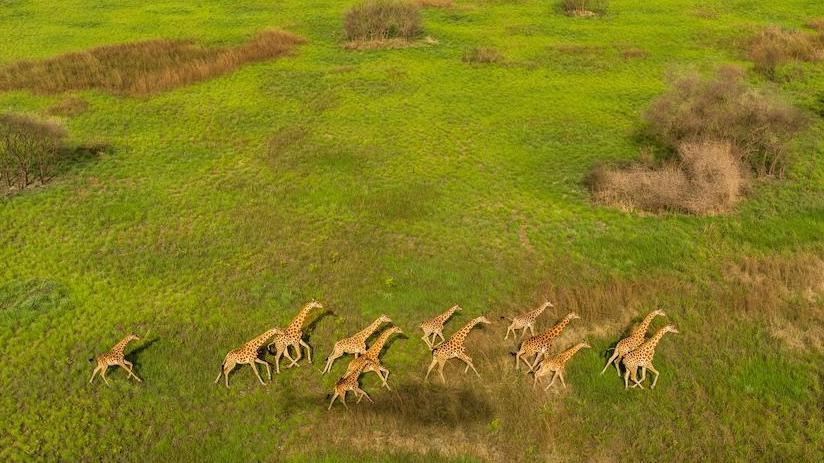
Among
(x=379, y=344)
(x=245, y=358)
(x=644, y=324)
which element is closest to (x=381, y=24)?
(x=379, y=344)

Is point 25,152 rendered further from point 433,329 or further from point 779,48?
point 779,48

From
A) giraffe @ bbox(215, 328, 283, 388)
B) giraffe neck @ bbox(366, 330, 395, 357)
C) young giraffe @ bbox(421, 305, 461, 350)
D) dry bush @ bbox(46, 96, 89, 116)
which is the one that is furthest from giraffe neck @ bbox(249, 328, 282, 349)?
dry bush @ bbox(46, 96, 89, 116)

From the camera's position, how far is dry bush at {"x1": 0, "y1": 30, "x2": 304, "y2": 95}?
136 feet

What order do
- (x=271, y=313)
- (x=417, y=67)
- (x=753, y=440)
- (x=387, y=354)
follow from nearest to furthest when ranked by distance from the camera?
1. (x=753, y=440)
2. (x=387, y=354)
3. (x=271, y=313)
4. (x=417, y=67)

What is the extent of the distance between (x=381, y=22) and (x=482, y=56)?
9267mm

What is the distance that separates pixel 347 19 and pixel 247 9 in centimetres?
1417

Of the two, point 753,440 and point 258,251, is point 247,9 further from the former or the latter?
point 753,440

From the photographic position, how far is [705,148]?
29016mm

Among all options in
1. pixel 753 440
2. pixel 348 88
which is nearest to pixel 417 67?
pixel 348 88

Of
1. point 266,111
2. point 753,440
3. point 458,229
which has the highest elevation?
point 266,111

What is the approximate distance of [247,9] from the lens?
2312 inches

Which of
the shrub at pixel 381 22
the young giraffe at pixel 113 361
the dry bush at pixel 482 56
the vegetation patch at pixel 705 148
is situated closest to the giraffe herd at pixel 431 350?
the young giraffe at pixel 113 361

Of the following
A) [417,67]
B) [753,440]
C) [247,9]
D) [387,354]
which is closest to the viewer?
[753,440]

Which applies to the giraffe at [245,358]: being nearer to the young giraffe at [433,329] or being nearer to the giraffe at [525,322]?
the young giraffe at [433,329]
